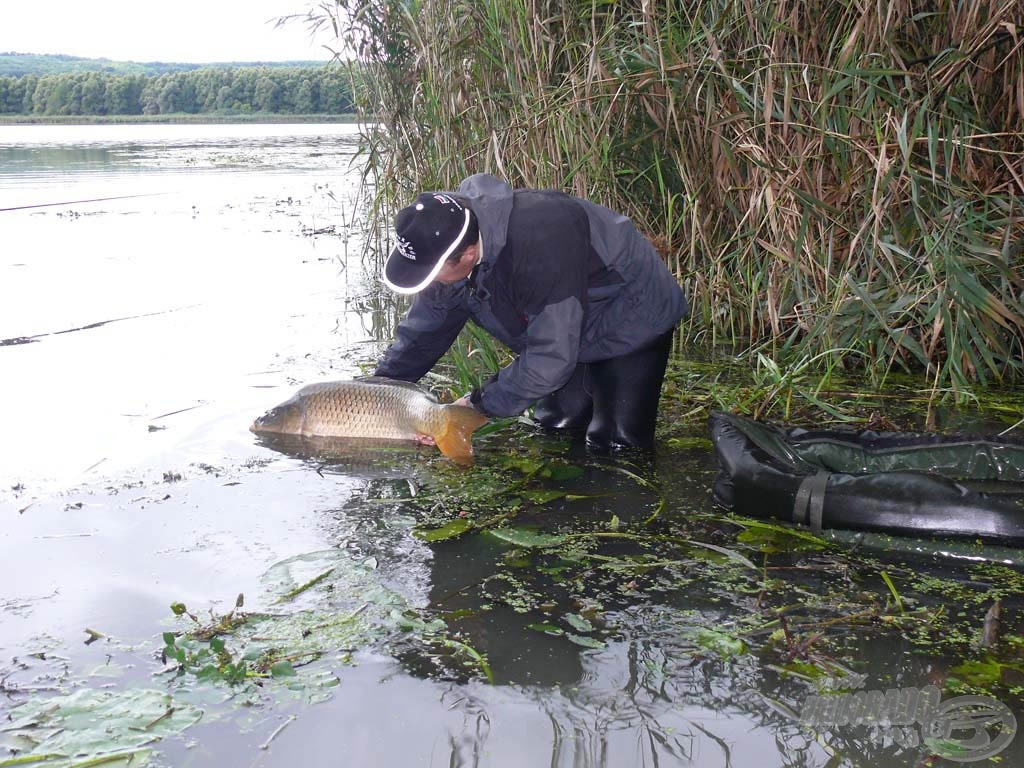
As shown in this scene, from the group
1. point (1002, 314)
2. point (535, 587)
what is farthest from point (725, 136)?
point (535, 587)

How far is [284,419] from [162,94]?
41517 millimetres

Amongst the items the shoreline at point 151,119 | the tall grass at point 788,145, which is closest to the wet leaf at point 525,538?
the tall grass at point 788,145

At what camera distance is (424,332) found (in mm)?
4309

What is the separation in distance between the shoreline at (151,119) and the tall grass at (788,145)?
3315 centimetres

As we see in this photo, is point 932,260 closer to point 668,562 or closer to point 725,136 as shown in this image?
point 725,136

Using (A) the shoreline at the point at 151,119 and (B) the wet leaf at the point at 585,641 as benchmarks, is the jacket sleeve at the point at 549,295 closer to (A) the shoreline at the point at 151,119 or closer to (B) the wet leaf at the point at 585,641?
(B) the wet leaf at the point at 585,641

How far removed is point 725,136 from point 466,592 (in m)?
3.21

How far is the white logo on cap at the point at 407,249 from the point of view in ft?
11.5

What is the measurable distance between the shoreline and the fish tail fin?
115ft

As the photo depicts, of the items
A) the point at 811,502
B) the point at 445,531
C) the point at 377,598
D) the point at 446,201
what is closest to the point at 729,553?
the point at 811,502

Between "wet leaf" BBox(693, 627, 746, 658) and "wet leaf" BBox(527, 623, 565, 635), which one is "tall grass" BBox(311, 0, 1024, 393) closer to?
"wet leaf" BBox(693, 627, 746, 658)

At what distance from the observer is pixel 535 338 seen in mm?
3805

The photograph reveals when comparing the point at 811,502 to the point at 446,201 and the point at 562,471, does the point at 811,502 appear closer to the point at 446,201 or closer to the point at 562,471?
the point at 562,471

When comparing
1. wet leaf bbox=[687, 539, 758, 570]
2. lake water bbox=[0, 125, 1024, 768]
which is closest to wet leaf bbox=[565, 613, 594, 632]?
lake water bbox=[0, 125, 1024, 768]
